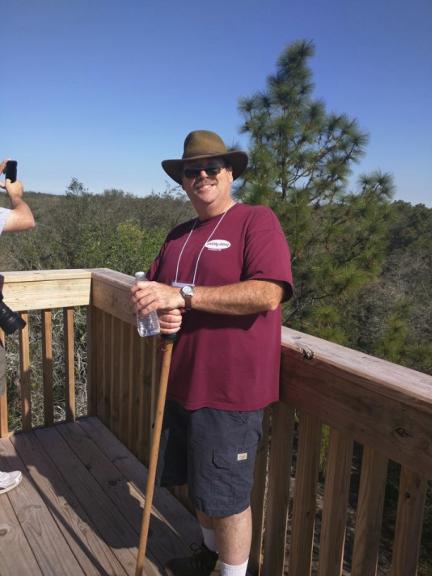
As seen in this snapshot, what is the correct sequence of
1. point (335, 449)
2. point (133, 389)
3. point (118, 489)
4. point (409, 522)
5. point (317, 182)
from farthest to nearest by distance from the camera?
point (317, 182) → point (133, 389) → point (118, 489) → point (335, 449) → point (409, 522)

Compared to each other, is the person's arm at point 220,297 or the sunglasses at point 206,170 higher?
the sunglasses at point 206,170

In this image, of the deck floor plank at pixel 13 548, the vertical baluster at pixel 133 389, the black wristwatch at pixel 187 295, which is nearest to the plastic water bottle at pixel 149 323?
the black wristwatch at pixel 187 295

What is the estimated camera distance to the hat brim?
166 cm

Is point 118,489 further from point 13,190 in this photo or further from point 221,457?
point 13,190

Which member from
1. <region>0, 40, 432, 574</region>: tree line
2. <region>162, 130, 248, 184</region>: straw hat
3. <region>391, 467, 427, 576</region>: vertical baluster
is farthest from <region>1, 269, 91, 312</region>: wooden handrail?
<region>0, 40, 432, 574</region>: tree line

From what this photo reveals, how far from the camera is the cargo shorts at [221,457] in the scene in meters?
1.48

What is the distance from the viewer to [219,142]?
1717 millimetres

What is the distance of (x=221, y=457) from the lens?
1.48 m

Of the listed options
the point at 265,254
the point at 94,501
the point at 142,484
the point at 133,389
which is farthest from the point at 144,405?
A: the point at 265,254

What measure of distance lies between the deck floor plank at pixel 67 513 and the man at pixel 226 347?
59 centimetres

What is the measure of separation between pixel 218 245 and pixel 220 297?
0.72 feet

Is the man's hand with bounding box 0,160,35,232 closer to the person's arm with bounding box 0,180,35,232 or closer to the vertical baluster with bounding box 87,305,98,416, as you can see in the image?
the person's arm with bounding box 0,180,35,232

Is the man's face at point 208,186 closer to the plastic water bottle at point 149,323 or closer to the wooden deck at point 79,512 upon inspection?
the plastic water bottle at point 149,323

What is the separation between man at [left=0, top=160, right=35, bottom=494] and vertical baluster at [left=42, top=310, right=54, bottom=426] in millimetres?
500
